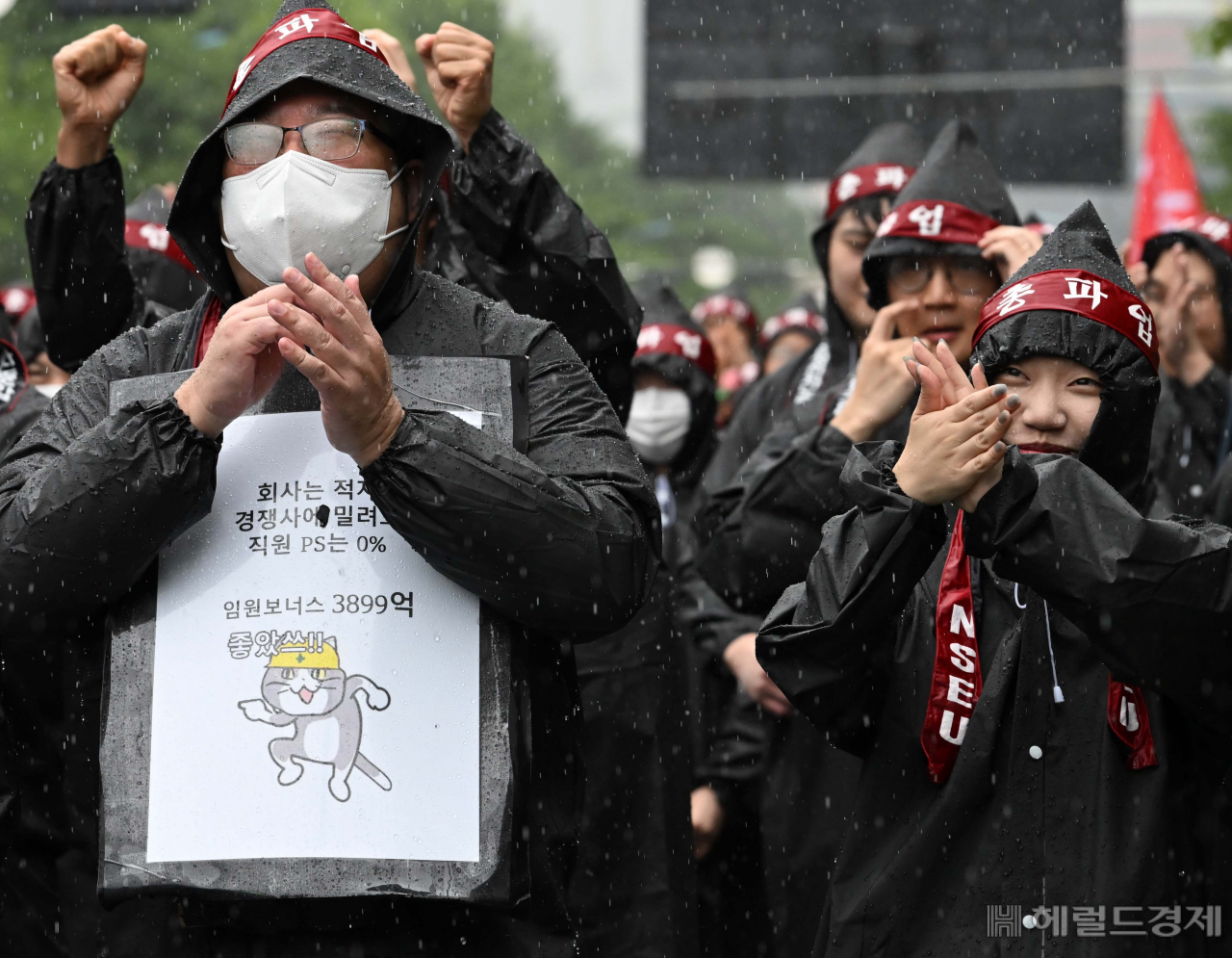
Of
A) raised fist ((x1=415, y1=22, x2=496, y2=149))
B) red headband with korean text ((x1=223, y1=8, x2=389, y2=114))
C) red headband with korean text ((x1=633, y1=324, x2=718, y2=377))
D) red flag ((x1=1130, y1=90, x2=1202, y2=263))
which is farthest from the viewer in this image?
red flag ((x1=1130, y1=90, x2=1202, y2=263))

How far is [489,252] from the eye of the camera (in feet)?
15.7

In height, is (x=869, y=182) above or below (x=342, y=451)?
above

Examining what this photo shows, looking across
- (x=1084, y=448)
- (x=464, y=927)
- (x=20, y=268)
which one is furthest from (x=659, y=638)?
(x=20, y=268)

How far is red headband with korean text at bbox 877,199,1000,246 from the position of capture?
515 centimetres

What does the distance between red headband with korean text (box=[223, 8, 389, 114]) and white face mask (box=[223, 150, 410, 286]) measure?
0.85ft

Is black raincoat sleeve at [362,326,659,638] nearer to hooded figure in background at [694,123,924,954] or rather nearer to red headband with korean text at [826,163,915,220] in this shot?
hooded figure in background at [694,123,924,954]

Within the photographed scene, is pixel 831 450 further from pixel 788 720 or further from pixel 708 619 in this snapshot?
pixel 708 619

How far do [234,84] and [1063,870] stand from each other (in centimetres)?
220

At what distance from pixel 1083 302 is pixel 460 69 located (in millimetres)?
1568

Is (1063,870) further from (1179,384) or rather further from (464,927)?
(1179,384)

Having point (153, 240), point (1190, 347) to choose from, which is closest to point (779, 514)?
point (153, 240)

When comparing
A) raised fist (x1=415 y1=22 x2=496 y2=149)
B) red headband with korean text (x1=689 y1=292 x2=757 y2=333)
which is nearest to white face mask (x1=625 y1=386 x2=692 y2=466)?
raised fist (x1=415 y1=22 x2=496 y2=149)

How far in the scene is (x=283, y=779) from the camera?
126 inches

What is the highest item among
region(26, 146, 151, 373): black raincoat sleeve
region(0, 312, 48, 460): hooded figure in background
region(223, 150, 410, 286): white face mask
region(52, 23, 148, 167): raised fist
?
region(52, 23, 148, 167): raised fist
